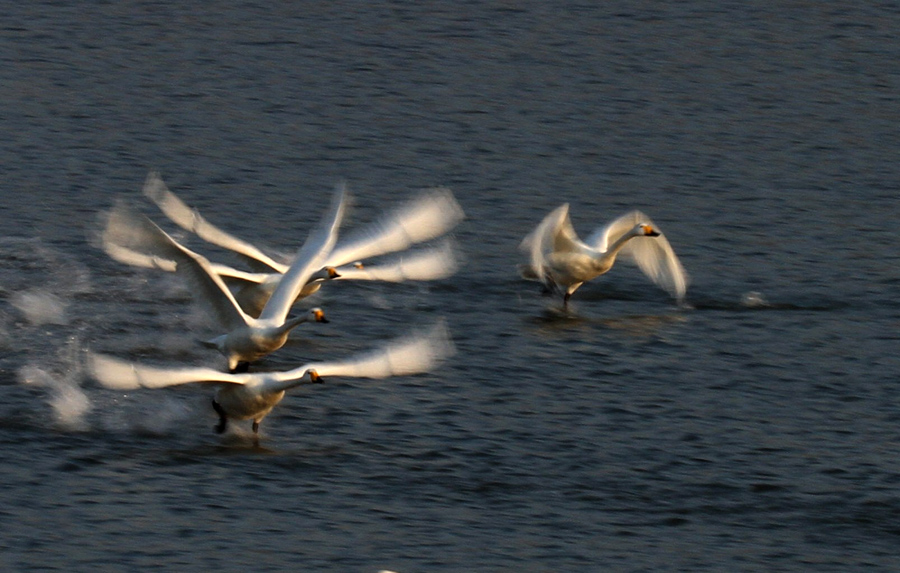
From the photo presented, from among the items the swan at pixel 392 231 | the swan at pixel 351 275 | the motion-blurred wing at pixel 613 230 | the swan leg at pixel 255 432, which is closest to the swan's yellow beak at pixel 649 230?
the motion-blurred wing at pixel 613 230

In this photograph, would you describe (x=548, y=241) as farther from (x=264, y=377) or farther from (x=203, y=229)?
(x=264, y=377)

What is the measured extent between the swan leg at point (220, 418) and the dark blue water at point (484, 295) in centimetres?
10

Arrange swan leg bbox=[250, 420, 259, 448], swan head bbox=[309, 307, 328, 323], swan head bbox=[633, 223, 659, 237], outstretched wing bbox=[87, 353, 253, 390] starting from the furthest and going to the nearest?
swan head bbox=[633, 223, 659, 237] → swan head bbox=[309, 307, 328, 323] → swan leg bbox=[250, 420, 259, 448] → outstretched wing bbox=[87, 353, 253, 390]

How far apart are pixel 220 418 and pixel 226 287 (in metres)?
1.22

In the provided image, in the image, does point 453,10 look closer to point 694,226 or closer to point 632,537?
point 694,226

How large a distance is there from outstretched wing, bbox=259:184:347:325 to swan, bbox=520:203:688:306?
2.36 m

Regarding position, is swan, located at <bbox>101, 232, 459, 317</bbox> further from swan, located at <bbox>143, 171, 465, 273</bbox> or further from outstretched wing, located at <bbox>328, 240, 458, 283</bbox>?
swan, located at <bbox>143, 171, 465, 273</bbox>

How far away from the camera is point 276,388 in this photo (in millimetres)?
13633

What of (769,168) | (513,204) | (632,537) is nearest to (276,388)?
(632,537)

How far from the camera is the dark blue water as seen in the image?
1270 cm

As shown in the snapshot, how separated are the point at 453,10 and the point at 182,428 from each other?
50.9 feet

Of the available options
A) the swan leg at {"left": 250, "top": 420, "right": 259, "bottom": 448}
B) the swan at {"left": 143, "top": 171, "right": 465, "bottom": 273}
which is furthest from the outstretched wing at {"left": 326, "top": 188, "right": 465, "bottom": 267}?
the swan leg at {"left": 250, "top": 420, "right": 259, "bottom": 448}

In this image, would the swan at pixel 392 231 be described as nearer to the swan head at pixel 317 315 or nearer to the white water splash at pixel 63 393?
the swan head at pixel 317 315

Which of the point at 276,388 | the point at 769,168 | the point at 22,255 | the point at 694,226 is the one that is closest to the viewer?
the point at 276,388
